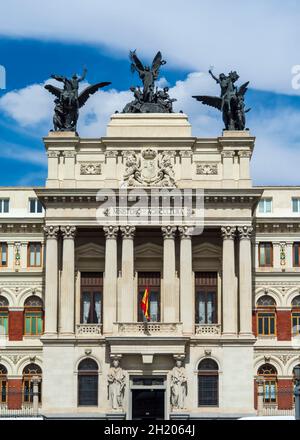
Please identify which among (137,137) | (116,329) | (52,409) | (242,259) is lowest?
(52,409)

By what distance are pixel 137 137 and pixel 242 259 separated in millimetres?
10635

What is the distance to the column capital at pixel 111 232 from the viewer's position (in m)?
69.6

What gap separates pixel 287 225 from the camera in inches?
2970

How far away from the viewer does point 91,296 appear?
234ft

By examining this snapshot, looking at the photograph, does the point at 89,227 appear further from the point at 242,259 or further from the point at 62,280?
the point at 242,259

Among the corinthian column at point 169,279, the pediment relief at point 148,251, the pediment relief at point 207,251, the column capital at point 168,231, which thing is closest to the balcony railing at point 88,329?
the corinthian column at point 169,279

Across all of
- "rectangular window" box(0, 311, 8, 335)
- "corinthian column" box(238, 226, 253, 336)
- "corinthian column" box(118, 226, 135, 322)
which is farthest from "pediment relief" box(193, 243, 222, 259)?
"rectangular window" box(0, 311, 8, 335)

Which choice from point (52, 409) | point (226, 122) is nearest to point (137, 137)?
point (226, 122)

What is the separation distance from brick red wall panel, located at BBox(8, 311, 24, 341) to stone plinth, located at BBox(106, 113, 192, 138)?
1462 cm

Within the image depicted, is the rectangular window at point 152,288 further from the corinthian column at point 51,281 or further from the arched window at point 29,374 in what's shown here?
the arched window at point 29,374

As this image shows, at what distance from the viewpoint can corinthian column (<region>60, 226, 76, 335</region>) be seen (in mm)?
69250

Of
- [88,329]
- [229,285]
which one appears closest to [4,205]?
[88,329]

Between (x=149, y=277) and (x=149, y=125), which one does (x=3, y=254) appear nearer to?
(x=149, y=277)

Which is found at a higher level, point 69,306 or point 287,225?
point 287,225
